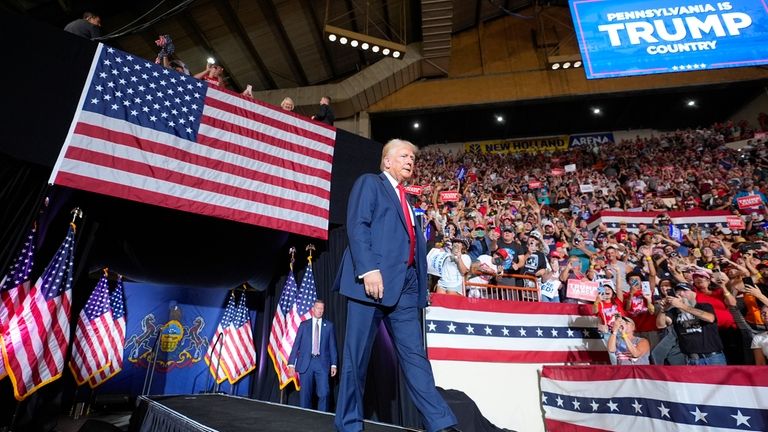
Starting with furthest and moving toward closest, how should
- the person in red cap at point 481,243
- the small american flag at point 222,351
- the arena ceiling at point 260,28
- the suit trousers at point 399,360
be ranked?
the arena ceiling at point 260,28 < the person in red cap at point 481,243 < the small american flag at point 222,351 < the suit trousers at point 399,360

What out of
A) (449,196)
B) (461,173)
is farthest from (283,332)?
(461,173)

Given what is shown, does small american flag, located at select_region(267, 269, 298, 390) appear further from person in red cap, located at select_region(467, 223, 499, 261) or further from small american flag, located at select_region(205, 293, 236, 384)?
person in red cap, located at select_region(467, 223, 499, 261)

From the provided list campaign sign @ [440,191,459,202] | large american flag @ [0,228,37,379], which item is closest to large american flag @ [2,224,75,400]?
large american flag @ [0,228,37,379]

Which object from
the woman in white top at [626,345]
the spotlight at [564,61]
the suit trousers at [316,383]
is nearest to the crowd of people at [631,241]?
the woman in white top at [626,345]

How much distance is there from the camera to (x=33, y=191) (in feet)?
10.9

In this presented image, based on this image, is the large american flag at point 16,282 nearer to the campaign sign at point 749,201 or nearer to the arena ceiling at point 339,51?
Result: the arena ceiling at point 339,51

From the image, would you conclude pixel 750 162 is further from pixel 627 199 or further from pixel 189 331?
pixel 189 331

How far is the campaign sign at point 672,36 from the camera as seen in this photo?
7891mm

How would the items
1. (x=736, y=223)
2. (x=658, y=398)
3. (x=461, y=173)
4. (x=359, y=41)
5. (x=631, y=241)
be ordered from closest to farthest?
(x=658, y=398) < (x=631, y=241) < (x=736, y=223) < (x=359, y=41) < (x=461, y=173)

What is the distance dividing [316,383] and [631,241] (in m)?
7.04

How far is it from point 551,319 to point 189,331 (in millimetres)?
6022

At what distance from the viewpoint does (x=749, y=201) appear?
9.12m

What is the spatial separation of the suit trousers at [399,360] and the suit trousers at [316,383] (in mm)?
2952

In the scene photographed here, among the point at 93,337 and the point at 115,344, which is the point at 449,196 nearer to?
the point at 115,344
